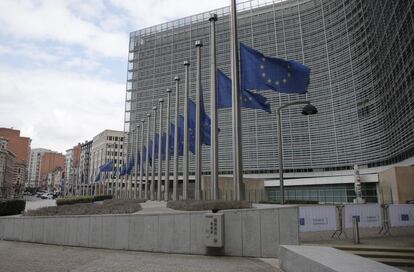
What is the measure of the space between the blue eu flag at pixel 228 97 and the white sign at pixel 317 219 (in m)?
5.32

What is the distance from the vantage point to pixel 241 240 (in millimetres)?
11297

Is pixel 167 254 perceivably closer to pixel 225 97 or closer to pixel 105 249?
pixel 105 249

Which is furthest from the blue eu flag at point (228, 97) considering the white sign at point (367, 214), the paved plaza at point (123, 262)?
the paved plaza at point (123, 262)

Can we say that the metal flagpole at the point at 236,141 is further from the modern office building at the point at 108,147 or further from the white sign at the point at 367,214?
the modern office building at the point at 108,147

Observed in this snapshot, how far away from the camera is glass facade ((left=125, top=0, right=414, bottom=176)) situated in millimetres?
57131

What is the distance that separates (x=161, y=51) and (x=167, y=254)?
84280 millimetres

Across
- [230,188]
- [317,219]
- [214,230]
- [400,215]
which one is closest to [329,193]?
[230,188]

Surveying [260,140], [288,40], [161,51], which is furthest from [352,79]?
[161,51]

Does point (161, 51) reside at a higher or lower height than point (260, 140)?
higher

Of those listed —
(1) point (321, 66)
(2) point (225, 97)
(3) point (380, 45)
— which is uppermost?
(1) point (321, 66)

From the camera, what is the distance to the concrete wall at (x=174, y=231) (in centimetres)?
1090

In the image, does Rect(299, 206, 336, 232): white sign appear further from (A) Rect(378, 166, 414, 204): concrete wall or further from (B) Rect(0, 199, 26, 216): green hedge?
(A) Rect(378, 166, 414, 204): concrete wall

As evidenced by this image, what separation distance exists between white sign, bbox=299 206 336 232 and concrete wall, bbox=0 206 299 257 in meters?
6.27

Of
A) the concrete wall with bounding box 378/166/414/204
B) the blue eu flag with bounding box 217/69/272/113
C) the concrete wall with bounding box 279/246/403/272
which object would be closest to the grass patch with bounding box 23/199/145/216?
the blue eu flag with bounding box 217/69/272/113
